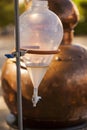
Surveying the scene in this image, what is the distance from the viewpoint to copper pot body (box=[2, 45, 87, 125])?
11.5 feet

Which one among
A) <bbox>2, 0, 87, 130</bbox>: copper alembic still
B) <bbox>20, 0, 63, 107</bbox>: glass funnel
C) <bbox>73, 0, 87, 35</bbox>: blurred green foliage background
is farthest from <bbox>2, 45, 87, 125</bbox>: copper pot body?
<bbox>73, 0, 87, 35</bbox>: blurred green foliage background

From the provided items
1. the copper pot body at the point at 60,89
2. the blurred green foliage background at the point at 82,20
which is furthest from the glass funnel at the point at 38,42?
the blurred green foliage background at the point at 82,20

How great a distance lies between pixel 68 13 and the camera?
12.3 ft

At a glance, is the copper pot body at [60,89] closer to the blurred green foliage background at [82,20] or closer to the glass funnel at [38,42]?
the glass funnel at [38,42]

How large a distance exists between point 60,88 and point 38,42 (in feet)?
2.45

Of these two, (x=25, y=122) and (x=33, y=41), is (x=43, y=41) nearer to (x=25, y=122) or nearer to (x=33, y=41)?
(x=33, y=41)

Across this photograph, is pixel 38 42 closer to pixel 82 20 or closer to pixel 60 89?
pixel 60 89

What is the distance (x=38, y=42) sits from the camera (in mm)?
2859

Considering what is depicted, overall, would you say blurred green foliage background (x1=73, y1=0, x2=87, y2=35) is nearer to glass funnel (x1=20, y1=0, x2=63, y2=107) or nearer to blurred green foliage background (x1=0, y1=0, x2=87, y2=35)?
blurred green foliage background (x1=0, y1=0, x2=87, y2=35)

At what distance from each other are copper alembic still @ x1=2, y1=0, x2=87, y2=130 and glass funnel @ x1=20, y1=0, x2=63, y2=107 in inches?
20.0

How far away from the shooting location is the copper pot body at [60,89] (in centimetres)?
352

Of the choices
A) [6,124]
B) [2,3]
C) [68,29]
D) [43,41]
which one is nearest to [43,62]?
[43,41]

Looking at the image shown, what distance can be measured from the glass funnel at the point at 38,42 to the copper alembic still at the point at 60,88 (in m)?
0.51

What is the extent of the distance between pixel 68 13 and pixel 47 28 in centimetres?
90
